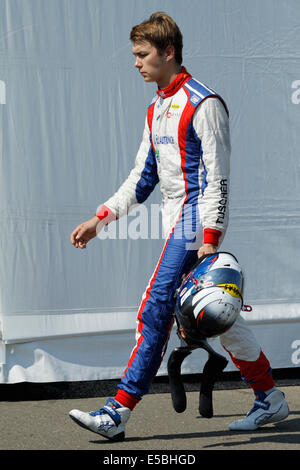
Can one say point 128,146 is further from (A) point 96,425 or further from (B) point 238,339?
(A) point 96,425

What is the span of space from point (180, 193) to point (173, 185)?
5cm

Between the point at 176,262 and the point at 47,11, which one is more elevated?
the point at 47,11

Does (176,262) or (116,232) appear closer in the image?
(176,262)

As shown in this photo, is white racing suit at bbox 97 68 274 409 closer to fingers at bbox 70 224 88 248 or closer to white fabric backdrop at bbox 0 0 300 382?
fingers at bbox 70 224 88 248

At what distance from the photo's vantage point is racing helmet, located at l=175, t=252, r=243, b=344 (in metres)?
3.34

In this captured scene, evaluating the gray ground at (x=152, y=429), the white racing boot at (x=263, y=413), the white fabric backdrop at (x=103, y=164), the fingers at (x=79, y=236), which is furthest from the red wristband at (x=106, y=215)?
the white racing boot at (x=263, y=413)

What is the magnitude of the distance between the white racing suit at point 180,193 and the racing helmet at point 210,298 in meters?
0.12

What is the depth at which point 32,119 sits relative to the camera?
4.42 metres

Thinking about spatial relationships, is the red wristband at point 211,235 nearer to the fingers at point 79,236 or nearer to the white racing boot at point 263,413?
the fingers at point 79,236

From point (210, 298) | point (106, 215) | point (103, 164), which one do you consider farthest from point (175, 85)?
point (103, 164)

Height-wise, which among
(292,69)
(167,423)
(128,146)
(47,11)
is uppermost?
(47,11)

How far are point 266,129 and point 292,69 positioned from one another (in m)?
0.36

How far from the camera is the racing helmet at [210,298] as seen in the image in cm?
334
